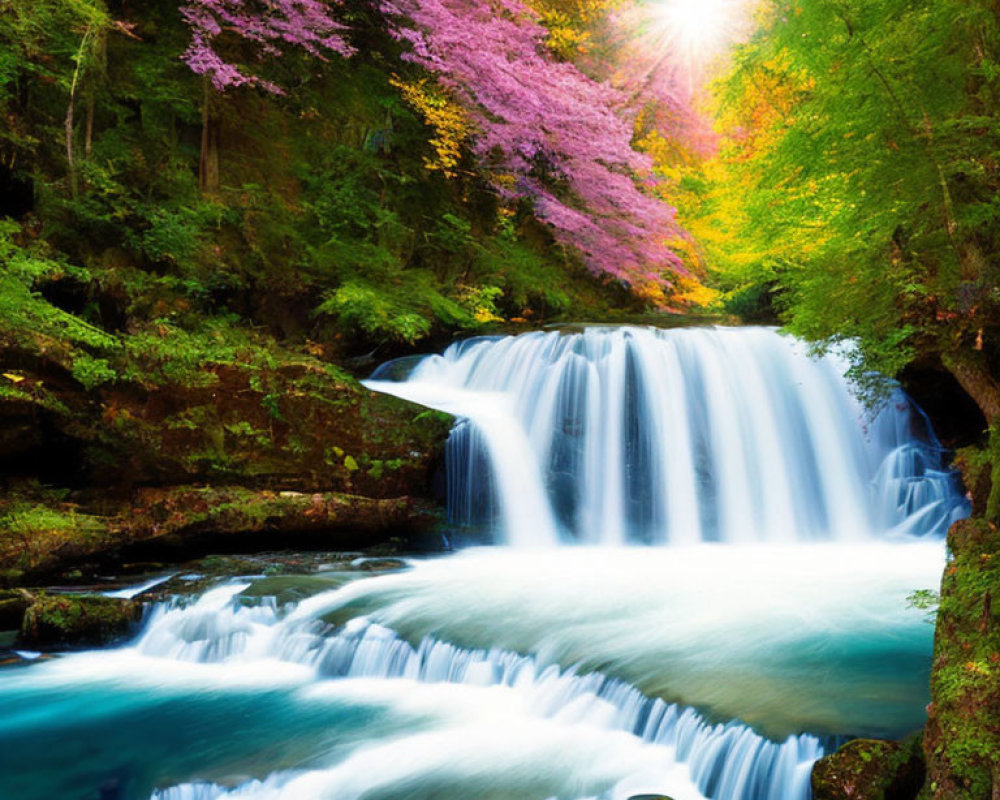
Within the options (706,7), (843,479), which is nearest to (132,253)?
(843,479)

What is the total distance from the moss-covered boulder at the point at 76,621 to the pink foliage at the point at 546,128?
29.0 ft

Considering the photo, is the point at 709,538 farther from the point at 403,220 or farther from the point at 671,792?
the point at 403,220

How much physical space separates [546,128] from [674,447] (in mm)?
6322

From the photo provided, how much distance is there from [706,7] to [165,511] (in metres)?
17.8

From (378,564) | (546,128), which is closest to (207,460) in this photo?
(378,564)

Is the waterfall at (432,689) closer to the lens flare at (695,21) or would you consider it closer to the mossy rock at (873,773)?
the mossy rock at (873,773)

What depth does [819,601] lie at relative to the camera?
241 inches

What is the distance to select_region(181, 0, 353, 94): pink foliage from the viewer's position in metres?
Answer: 9.39

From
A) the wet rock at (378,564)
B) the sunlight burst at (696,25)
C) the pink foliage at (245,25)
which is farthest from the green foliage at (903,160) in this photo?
the sunlight burst at (696,25)

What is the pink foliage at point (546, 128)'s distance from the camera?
10.9 meters

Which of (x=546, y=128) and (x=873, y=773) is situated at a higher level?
(x=546, y=128)

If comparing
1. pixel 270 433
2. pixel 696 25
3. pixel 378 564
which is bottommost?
pixel 378 564

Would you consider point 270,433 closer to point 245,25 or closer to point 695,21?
point 245,25

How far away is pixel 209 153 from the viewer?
35.8 feet
